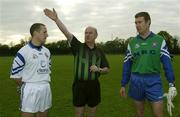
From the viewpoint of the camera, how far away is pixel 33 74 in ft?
25.0

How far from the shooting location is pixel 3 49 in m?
94.3

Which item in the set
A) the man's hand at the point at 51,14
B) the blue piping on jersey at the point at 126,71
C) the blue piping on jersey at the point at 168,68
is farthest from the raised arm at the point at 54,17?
the blue piping on jersey at the point at 168,68

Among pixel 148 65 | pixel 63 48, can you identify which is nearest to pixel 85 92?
pixel 148 65

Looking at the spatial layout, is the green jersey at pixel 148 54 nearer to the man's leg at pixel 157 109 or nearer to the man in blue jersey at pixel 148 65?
the man in blue jersey at pixel 148 65

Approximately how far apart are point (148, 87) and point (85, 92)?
1.34 meters

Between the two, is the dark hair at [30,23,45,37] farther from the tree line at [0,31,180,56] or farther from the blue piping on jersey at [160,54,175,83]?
the tree line at [0,31,180,56]

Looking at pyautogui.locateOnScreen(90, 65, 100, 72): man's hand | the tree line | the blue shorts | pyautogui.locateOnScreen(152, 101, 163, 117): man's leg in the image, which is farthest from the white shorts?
the tree line

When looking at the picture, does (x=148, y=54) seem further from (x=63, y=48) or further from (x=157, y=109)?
(x=63, y=48)

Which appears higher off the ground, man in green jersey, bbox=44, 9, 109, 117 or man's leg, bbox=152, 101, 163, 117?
man in green jersey, bbox=44, 9, 109, 117

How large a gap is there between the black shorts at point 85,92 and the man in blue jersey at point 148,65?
90cm

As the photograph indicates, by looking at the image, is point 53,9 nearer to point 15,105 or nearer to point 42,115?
point 42,115

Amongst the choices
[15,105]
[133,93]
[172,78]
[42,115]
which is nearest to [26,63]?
[42,115]

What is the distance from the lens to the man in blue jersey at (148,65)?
25.3 ft

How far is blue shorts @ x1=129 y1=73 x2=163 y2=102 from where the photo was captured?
7797 millimetres
